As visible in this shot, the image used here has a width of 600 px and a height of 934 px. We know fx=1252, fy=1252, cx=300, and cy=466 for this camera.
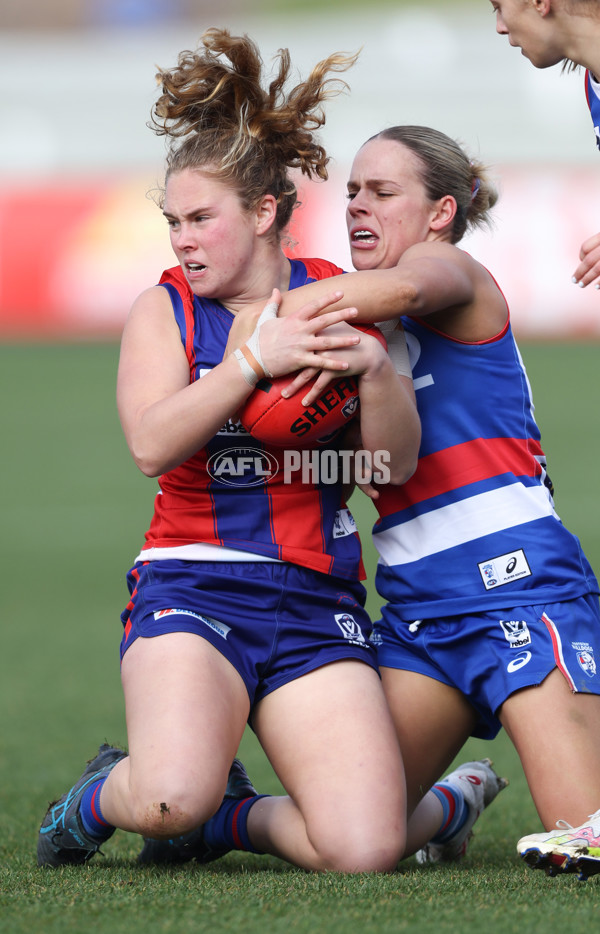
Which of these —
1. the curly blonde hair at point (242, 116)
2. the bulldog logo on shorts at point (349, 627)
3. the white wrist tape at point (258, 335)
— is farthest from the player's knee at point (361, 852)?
the curly blonde hair at point (242, 116)

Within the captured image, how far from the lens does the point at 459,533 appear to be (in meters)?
3.24

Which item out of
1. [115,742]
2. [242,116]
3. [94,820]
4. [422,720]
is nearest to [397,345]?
[242,116]

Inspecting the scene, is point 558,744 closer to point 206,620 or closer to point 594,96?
point 206,620

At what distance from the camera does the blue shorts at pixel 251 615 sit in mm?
3121

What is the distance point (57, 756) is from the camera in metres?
4.40

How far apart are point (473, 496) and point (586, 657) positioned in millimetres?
495

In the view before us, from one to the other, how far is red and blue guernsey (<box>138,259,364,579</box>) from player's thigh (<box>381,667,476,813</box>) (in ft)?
1.15

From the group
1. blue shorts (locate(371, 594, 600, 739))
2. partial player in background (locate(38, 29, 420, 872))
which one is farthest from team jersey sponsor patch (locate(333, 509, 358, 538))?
blue shorts (locate(371, 594, 600, 739))

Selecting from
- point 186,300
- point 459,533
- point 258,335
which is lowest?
point 459,533

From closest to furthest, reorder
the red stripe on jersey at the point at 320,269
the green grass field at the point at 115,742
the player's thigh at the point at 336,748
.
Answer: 1. the green grass field at the point at 115,742
2. the player's thigh at the point at 336,748
3. the red stripe on jersey at the point at 320,269

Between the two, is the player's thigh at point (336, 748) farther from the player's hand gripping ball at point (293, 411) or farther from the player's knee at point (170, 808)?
the player's hand gripping ball at point (293, 411)

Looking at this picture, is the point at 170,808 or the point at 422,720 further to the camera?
the point at 422,720

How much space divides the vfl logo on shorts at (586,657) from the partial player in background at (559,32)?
0.88 m

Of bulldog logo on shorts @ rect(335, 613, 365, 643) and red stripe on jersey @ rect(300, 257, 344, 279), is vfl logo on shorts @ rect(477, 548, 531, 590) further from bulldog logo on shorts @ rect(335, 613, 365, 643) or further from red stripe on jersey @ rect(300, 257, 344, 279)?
red stripe on jersey @ rect(300, 257, 344, 279)
